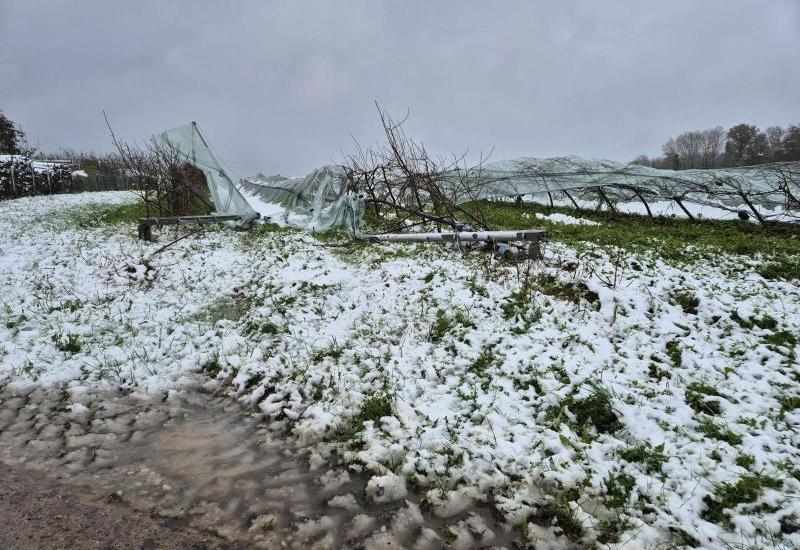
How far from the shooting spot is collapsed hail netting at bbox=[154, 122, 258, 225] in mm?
11789

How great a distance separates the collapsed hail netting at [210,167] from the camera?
38.7 feet

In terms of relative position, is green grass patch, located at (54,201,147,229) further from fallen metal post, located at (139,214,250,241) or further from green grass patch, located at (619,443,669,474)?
green grass patch, located at (619,443,669,474)

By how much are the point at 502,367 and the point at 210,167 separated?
1055cm

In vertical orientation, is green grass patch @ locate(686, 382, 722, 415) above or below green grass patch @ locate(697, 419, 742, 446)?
above

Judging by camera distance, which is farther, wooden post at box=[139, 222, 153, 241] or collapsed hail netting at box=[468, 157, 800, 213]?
collapsed hail netting at box=[468, 157, 800, 213]

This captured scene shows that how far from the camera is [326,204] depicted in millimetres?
12750

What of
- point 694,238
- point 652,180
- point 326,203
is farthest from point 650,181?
point 326,203

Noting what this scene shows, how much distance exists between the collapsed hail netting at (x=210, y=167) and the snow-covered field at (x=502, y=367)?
4.69m

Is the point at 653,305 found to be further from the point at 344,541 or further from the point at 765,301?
the point at 344,541

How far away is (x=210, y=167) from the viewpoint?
39.1ft

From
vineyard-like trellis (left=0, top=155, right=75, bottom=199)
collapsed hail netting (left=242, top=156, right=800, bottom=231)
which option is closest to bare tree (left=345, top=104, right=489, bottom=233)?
collapsed hail netting (left=242, top=156, right=800, bottom=231)

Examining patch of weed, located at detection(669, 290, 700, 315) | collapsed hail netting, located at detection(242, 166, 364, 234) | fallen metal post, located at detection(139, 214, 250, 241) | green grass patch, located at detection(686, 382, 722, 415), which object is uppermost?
collapsed hail netting, located at detection(242, 166, 364, 234)

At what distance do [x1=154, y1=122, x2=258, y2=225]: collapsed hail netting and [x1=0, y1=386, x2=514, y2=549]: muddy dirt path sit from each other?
29.4 ft

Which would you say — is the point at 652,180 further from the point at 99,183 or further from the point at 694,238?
the point at 99,183
